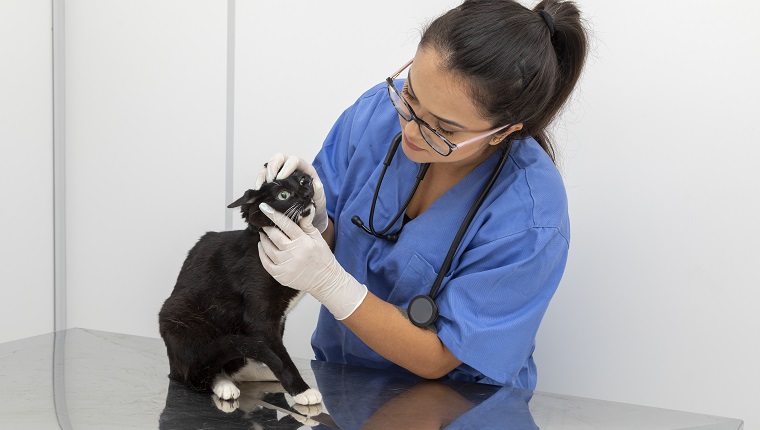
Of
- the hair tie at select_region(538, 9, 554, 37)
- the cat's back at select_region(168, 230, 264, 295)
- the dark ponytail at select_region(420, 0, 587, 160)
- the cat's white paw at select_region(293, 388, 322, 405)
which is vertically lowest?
the cat's white paw at select_region(293, 388, 322, 405)

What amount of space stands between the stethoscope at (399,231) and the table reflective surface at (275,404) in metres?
0.13

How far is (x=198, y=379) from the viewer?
4.05 feet

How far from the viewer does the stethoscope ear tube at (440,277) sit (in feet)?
4.36

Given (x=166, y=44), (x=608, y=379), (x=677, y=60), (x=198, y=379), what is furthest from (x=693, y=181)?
(x=166, y=44)

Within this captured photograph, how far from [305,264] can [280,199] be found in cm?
11

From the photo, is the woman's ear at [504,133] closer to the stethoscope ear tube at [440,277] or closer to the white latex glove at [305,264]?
the stethoscope ear tube at [440,277]

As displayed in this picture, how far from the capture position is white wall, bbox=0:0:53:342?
2.24m

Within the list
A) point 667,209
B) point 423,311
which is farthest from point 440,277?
point 667,209

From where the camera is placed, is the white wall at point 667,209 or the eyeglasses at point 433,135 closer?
the eyeglasses at point 433,135

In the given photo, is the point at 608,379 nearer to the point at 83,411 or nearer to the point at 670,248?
the point at 670,248

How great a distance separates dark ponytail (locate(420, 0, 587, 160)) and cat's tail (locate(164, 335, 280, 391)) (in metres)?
0.53

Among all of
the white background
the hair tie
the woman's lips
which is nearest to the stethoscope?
the woman's lips

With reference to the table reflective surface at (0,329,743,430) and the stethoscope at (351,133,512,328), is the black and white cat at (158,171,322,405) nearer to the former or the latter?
the table reflective surface at (0,329,743,430)

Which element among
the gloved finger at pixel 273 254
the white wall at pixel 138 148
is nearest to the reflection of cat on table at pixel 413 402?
the gloved finger at pixel 273 254
